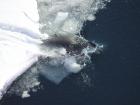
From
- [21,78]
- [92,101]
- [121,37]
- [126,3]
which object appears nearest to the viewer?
[92,101]

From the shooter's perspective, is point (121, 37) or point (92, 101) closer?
point (92, 101)

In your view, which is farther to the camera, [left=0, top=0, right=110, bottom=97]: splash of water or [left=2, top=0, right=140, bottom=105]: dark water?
[left=0, top=0, right=110, bottom=97]: splash of water

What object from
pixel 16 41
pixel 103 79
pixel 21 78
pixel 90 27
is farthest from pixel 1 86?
pixel 90 27

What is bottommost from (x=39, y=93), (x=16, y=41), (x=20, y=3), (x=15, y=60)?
(x=39, y=93)

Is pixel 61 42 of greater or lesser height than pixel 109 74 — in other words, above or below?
above

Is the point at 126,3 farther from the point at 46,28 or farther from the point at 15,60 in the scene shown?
the point at 15,60

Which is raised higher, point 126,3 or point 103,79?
point 126,3

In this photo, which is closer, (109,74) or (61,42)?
(109,74)

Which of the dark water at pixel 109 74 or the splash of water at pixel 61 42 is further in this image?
the splash of water at pixel 61 42
